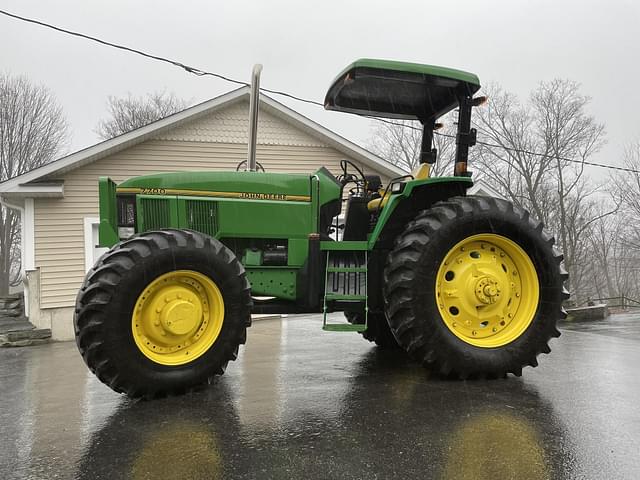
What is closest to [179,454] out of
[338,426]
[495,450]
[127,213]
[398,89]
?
[338,426]

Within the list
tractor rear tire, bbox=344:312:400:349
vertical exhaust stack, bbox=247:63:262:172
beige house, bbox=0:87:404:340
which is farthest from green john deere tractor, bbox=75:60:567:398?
beige house, bbox=0:87:404:340

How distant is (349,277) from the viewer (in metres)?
4.43

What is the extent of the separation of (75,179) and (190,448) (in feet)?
28.4

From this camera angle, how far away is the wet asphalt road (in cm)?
253

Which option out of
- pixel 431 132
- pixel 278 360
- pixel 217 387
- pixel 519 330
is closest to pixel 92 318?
pixel 217 387

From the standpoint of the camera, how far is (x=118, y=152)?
10.5m

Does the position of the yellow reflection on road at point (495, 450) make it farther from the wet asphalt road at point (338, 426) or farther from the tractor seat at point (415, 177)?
the tractor seat at point (415, 177)

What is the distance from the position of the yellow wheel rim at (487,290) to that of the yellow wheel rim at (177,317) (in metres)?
1.75

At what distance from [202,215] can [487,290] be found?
7.79 feet

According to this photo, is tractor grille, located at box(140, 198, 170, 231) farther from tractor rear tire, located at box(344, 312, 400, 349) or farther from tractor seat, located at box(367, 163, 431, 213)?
tractor rear tire, located at box(344, 312, 400, 349)

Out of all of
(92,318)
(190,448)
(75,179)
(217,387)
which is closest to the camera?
(190,448)

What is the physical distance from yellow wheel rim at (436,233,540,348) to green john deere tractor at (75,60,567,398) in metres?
0.01

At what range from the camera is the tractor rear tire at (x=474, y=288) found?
3990 millimetres

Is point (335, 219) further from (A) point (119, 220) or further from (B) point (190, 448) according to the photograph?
(B) point (190, 448)
